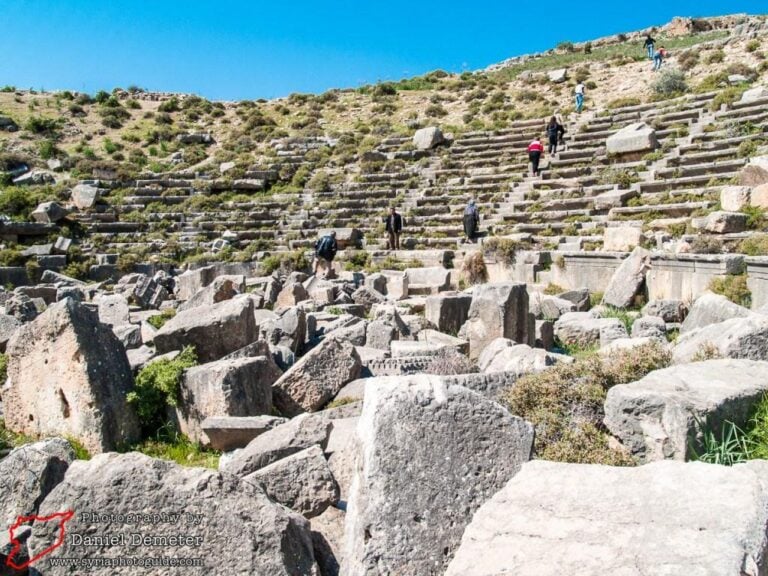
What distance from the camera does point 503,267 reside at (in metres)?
15.2

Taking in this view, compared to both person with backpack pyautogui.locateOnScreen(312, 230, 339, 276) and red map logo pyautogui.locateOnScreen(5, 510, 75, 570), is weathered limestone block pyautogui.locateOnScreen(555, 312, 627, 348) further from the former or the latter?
person with backpack pyautogui.locateOnScreen(312, 230, 339, 276)

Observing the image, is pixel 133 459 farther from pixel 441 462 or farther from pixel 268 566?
pixel 441 462

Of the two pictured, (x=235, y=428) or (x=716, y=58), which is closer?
(x=235, y=428)

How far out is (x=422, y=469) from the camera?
265cm

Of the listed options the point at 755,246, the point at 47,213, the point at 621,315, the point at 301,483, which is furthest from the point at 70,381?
the point at 47,213

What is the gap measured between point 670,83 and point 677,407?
23.4 metres

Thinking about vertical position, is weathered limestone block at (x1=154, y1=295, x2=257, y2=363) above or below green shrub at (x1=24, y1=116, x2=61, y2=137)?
below

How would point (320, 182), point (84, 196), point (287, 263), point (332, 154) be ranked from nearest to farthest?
point (287, 263) < point (84, 196) < point (320, 182) < point (332, 154)

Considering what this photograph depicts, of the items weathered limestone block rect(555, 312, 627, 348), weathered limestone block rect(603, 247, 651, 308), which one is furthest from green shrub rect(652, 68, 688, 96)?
weathered limestone block rect(555, 312, 627, 348)

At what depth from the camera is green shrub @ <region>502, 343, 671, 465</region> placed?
11.6 ft

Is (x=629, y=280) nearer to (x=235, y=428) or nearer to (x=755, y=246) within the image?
(x=755, y=246)

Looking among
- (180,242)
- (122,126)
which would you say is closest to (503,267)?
(180,242)

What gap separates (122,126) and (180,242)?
13.0 meters

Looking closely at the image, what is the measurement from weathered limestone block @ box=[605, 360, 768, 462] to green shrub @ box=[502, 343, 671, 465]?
16 cm
